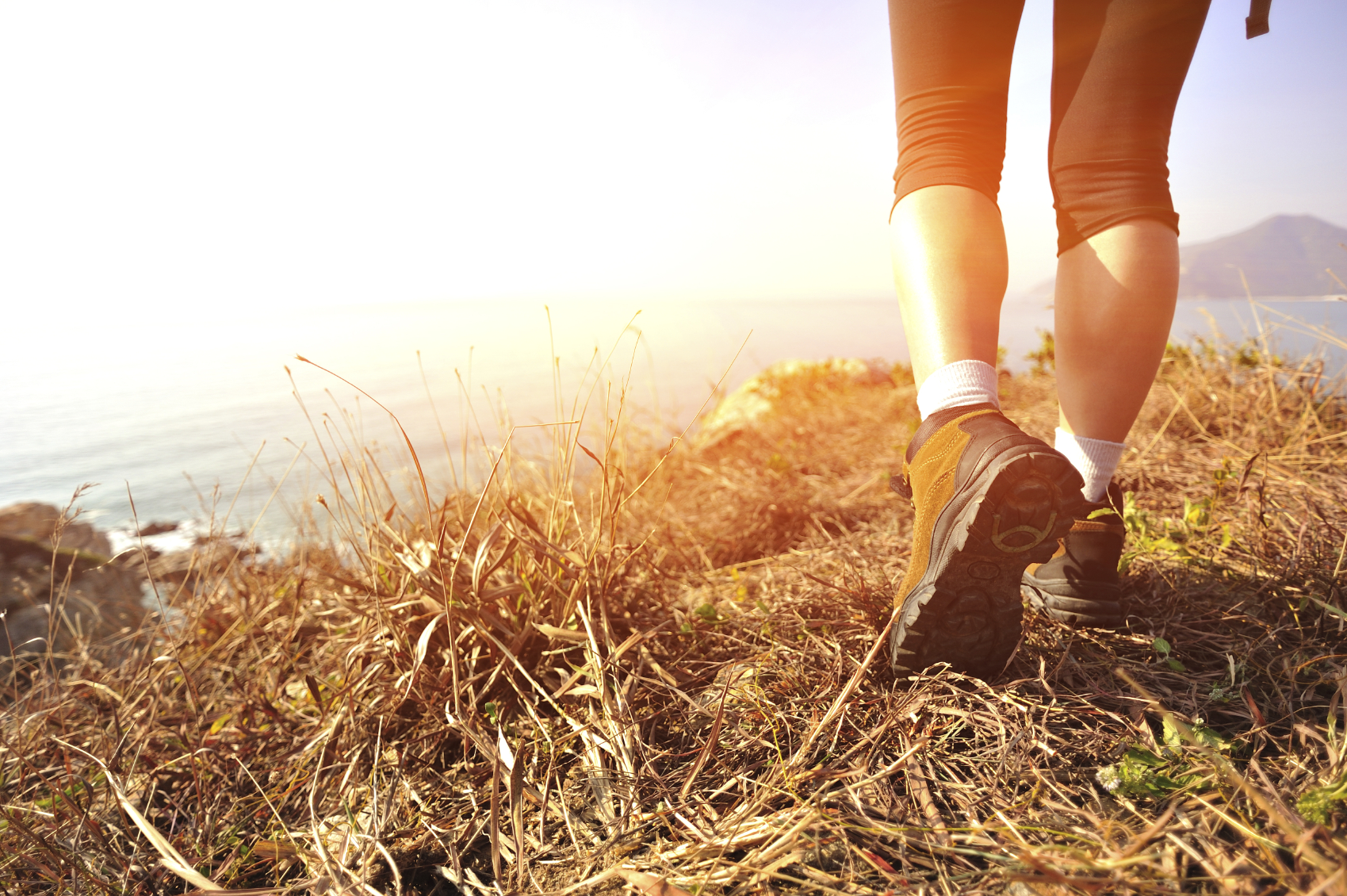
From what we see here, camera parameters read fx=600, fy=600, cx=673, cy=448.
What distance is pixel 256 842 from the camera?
3.01ft

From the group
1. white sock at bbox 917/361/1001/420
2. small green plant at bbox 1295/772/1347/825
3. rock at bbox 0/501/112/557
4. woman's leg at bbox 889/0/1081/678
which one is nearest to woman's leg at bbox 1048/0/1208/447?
woman's leg at bbox 889/0/1081/678

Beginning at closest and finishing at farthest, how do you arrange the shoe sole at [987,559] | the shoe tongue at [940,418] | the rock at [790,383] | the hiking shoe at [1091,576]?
the shoe sole at [987,559] → the shoe tongue at [940,418] → the hiking shoe at [1091,576] → the rock at [790,383]

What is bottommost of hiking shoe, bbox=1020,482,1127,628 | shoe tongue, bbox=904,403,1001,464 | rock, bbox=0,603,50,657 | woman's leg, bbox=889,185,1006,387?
rock, bbox=0,603,50,657

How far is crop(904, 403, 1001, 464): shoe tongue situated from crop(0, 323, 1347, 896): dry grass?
1.15ft

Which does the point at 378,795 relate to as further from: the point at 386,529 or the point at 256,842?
the point at 386,529

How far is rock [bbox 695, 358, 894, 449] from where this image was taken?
15.8 ft

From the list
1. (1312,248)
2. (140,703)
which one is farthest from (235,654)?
(1312,248)

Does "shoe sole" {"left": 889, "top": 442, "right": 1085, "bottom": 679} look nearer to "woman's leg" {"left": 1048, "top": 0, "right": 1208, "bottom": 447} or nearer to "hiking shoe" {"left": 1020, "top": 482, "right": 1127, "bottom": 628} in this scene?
"hiking shoe" {"left": 1020, "top": 482, "right": 1127, "bottom": 628}

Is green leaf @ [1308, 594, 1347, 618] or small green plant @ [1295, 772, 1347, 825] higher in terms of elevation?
green leaf @ [1308, 594, 1347, 618]

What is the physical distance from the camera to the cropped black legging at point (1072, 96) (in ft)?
3.29

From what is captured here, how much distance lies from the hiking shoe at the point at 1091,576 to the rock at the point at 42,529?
4.60 m

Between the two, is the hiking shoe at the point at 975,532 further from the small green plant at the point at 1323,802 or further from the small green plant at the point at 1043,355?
the small green plant at the point at 1043,355

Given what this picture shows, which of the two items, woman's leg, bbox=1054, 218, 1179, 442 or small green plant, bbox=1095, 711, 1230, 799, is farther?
woman's leg, bbox=1054, 218, 1179, 442

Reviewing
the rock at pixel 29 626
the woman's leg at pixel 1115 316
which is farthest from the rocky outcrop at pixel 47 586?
the woman's leg at pixel 1115 316
